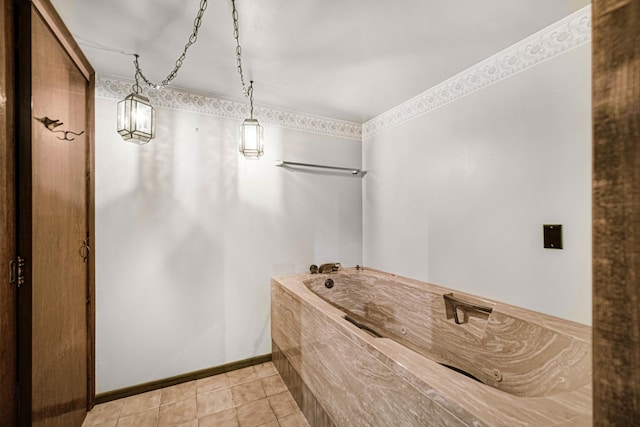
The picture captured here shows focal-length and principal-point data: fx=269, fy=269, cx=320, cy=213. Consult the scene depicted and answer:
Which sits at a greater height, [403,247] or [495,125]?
[495,125]

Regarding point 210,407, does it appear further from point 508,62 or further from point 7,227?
point 508,62

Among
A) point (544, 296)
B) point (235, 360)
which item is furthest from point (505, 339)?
point (235, 360)

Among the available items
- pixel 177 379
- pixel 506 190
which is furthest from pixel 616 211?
pixel 177 379

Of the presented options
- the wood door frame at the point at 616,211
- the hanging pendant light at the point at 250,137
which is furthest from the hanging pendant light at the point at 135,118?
the wood door frame at the point at 616,211

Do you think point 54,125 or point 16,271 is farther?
point 54,125

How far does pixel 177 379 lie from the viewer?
208cm

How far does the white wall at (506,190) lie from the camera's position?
1392mm

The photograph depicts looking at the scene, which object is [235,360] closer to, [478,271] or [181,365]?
[181,365]

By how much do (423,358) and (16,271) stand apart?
1628mm

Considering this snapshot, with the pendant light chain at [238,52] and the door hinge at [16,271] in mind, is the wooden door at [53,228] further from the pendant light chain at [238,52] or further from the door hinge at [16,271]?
A: the pendant light chain at [238,52]

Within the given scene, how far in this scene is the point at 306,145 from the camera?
269 centimetres

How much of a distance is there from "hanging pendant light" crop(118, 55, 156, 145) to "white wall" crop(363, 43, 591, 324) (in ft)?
6.57

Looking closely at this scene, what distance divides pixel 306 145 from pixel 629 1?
8.07 feet

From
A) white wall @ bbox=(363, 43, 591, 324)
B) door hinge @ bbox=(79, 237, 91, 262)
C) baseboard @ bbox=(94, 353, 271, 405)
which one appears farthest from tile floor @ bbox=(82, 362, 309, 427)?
white wall @ bbox=(363, 43, 591, 324)
